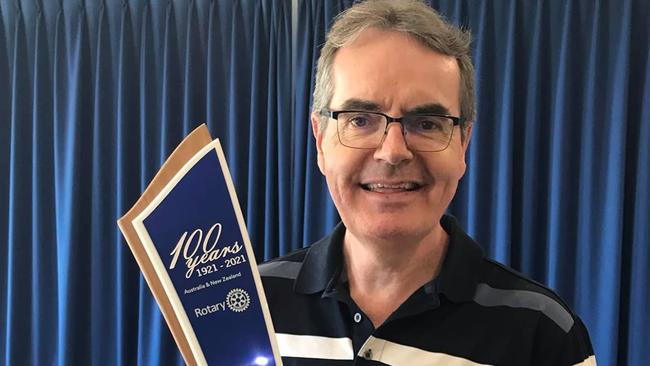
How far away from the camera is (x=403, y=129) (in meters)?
0.89

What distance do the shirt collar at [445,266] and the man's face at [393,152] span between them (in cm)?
10

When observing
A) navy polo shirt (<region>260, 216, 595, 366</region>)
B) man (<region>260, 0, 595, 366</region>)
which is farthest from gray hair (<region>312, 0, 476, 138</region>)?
navy polo shirt (<region>260, 216, 595, 366</region>)

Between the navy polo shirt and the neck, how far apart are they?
25mm

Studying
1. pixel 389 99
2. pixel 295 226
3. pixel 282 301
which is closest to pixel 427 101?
pixel 389 99

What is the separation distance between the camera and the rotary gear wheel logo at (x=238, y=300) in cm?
76

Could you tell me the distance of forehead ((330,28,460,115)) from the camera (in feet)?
2.89

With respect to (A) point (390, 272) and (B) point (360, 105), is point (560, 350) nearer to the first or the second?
(A) point (390, 272)

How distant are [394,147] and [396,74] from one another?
0.12 meters

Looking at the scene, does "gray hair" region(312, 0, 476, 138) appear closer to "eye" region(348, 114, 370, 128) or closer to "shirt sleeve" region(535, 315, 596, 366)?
"eye" region(348, 114, 370, 128)

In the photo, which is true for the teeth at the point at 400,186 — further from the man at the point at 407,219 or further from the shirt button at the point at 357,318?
the shirt button at the point at 357,318

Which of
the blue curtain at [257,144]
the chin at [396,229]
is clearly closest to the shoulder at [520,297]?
the chin at [396,229]

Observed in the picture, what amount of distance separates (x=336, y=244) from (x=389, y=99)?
350mm

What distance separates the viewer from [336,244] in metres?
Result: 1.09

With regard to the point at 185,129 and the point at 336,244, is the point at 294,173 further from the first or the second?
the point at 336,244
